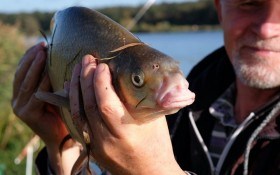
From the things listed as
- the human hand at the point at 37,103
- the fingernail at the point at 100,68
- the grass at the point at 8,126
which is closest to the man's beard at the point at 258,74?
the human hand at the point at 37,103

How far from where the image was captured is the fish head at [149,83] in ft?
5.86

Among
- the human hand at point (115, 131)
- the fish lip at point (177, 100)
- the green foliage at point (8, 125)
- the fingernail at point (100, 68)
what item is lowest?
the green foliage at point (8, 125)

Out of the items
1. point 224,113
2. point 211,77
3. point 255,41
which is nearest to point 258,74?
point 255,41

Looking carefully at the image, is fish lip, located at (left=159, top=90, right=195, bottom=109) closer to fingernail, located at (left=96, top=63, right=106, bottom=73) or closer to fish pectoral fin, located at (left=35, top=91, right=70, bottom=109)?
fingernail, located at (left=96, top=63, right=106, bottom=73)

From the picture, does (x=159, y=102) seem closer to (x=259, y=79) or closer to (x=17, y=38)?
(x=259, y=79)

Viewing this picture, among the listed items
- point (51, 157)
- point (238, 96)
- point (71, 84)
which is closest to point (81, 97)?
point (71, 84)

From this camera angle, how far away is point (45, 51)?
2.78 meters

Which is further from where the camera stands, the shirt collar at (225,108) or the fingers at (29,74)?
the shirt collar at (225,108)

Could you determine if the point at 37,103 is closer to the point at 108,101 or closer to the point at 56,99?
the point at 56,99

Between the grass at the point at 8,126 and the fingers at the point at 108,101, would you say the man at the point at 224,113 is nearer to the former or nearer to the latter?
the fingers at the point at 108,101

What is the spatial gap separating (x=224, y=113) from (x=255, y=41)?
47cm

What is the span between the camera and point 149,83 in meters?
1.93

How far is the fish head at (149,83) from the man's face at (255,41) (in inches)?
48.4

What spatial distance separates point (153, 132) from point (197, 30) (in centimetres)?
3755
